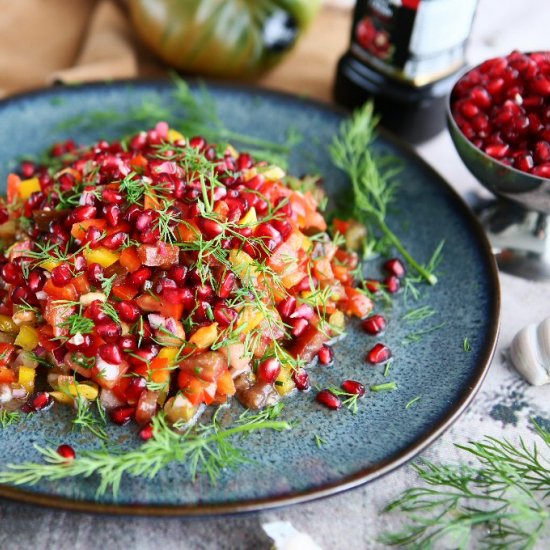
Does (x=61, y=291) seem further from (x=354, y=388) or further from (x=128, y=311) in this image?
(x=354, y=388)

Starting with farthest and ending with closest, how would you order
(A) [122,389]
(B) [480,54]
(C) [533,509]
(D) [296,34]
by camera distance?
(B) [480,54]
(D) [296,34]
(A) [122,389]
(C) [533,509]

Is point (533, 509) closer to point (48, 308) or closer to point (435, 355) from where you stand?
point (435, 355)

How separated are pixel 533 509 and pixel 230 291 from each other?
1165mm

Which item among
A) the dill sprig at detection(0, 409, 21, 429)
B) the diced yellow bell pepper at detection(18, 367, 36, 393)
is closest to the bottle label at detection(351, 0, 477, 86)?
the diced yellow bell pepper at detection(18, 367, 36, 393)

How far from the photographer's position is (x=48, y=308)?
2.33 m

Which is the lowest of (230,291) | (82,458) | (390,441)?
(82,458)

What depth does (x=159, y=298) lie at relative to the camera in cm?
236

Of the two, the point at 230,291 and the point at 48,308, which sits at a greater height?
the point at 230,291

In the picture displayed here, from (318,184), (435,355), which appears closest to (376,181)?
(318,184)

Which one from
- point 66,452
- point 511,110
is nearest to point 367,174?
point 511,110

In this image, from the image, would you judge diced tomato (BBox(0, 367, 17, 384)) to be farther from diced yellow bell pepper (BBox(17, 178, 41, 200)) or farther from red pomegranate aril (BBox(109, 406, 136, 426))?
diced yellow bell pepper (BBox(17, 178, 41, 200))

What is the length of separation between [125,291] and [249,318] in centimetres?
43

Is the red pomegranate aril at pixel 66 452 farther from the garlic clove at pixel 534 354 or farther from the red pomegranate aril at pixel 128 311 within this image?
the garlic clove at pixel 534 354

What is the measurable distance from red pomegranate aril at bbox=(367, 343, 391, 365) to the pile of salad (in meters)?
0.16
